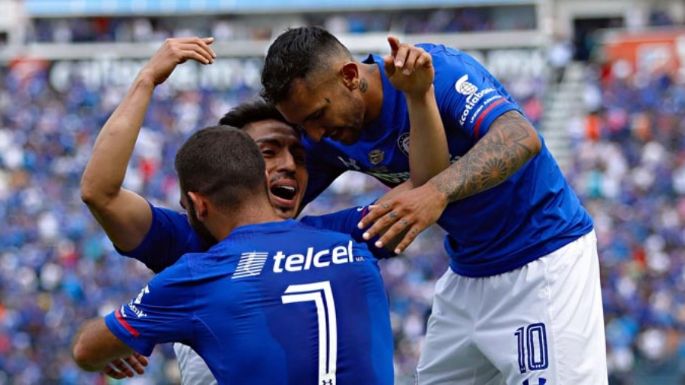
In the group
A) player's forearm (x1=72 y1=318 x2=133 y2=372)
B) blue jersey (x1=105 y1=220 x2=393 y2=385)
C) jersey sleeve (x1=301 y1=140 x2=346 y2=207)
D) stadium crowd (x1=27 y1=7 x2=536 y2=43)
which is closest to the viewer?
blue jersey (x1=105 y1=220 x2=393 y2=385)

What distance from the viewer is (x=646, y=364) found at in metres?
15.4

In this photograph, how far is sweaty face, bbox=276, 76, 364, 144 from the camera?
4.48 metres

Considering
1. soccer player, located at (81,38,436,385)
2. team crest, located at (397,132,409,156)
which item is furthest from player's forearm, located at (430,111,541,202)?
team crest, located at (397,132,409,156)

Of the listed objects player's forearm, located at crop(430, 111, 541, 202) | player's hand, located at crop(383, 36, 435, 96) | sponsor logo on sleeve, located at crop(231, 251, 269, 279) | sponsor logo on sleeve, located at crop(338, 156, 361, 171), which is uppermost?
player's hand, located at crop(383, 36, 435, 96)

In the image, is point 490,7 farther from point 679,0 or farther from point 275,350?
point 275,350

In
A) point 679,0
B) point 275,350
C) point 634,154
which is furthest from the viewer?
point 679,0

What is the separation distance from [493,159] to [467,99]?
0.30m

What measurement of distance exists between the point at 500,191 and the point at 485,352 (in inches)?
30.5

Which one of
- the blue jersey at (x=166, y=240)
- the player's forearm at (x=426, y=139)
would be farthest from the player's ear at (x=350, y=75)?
the blue jersey at (x=166, y=240)

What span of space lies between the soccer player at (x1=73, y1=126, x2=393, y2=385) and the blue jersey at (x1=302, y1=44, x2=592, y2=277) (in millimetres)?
901

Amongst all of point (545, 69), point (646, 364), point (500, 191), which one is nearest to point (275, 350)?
point (500, 191)

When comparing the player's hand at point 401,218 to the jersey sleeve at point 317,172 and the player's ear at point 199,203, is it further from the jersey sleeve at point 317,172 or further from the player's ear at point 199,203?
the jersey sleeve at point 317,172

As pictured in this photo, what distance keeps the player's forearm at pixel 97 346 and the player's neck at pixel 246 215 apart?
1.58 feet

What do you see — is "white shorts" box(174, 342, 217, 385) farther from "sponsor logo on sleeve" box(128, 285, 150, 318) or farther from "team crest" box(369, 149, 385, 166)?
"sponsor logo on sleeve" box(128, 285, 150, 318)
